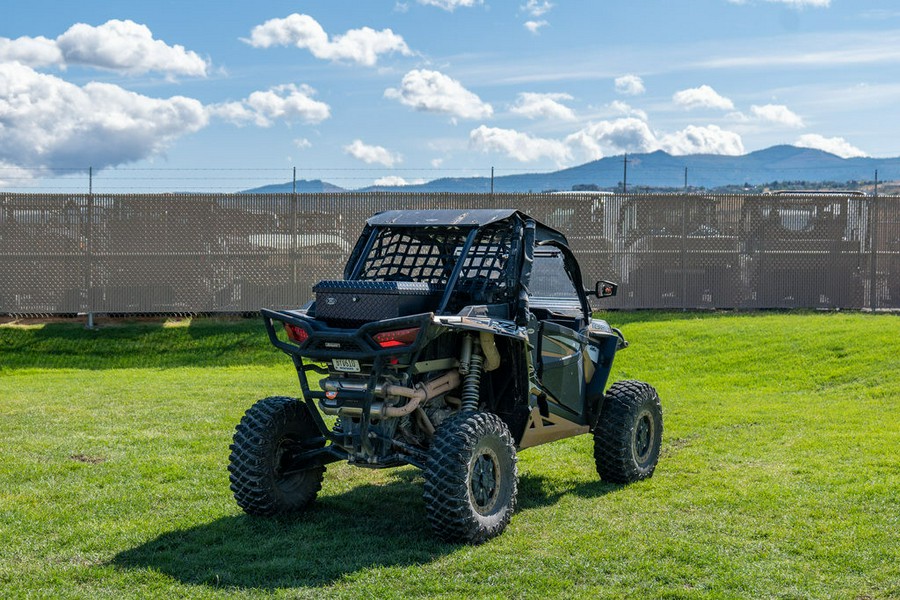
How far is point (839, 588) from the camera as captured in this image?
612 cm

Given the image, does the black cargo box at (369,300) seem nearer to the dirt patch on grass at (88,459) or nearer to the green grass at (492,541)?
the green grass at (492,541)

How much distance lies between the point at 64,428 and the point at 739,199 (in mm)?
14987

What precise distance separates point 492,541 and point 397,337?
139 centimetres

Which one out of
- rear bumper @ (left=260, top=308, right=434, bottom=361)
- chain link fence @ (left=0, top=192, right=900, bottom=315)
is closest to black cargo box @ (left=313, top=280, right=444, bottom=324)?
rear bumper @ (left=260, top=308, right=434, bottom=361)

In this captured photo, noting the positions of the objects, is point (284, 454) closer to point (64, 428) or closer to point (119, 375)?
point (64, 428)

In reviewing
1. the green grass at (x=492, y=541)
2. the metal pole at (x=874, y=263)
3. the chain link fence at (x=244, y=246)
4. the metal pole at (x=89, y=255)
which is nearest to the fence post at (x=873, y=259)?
the metal pole at (x=874, y=263)

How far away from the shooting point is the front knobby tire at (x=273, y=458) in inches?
295

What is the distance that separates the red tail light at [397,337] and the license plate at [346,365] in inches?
11.1

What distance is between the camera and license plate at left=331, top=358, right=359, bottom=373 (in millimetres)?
7129

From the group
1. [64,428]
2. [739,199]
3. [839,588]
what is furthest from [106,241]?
[839,588]

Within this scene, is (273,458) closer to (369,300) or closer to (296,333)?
(296,333)

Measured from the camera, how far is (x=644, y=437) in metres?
9.16

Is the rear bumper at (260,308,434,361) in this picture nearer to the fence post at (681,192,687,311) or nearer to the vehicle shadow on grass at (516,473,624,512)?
the vehicle shadow on grass at (516,473,624,512)

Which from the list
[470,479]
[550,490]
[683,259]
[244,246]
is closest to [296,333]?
[470,479]
